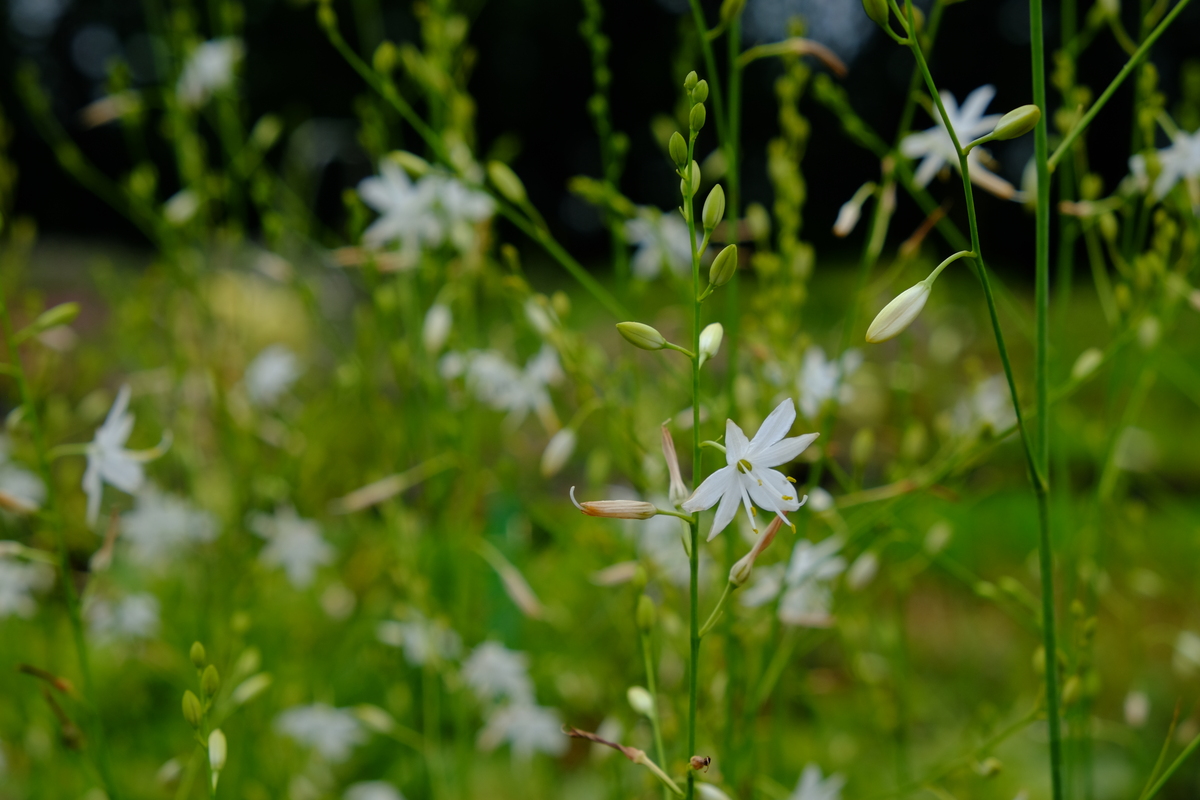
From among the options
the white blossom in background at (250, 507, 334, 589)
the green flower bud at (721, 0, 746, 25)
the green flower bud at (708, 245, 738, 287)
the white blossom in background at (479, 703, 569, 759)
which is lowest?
the white blossom in background at (250, 507, 334, 589)

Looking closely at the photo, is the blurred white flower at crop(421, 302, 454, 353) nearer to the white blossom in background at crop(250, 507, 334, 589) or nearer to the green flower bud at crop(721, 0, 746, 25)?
the green flower bud at crop(721, 0, 746, 25)

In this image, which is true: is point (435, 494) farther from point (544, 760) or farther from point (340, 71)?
point (340, 71)

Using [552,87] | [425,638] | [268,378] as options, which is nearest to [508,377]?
[425,638]

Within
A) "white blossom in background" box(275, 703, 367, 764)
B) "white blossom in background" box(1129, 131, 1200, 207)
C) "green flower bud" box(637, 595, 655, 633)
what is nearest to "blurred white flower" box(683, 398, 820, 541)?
"green flower bud" box(637, 595, 655, 633)

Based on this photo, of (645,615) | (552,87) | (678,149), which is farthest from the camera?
(552,87)

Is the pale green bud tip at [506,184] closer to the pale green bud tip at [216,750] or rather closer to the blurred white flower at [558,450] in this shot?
the blurred white flower at [558,450]

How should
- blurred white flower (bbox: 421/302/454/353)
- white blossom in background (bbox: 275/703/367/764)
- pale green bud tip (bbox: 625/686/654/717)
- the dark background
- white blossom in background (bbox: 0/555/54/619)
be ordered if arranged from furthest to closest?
the dark background → white blossom in background (bbox: 0/555/54/619) → white blossom in background (bbox: 275/703/367/764) → blurred white flower (bbox: 421/302/454/353) → pale green bud tip (bbox: 625/686/654/717)

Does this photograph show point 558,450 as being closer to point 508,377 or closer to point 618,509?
point 508,377
